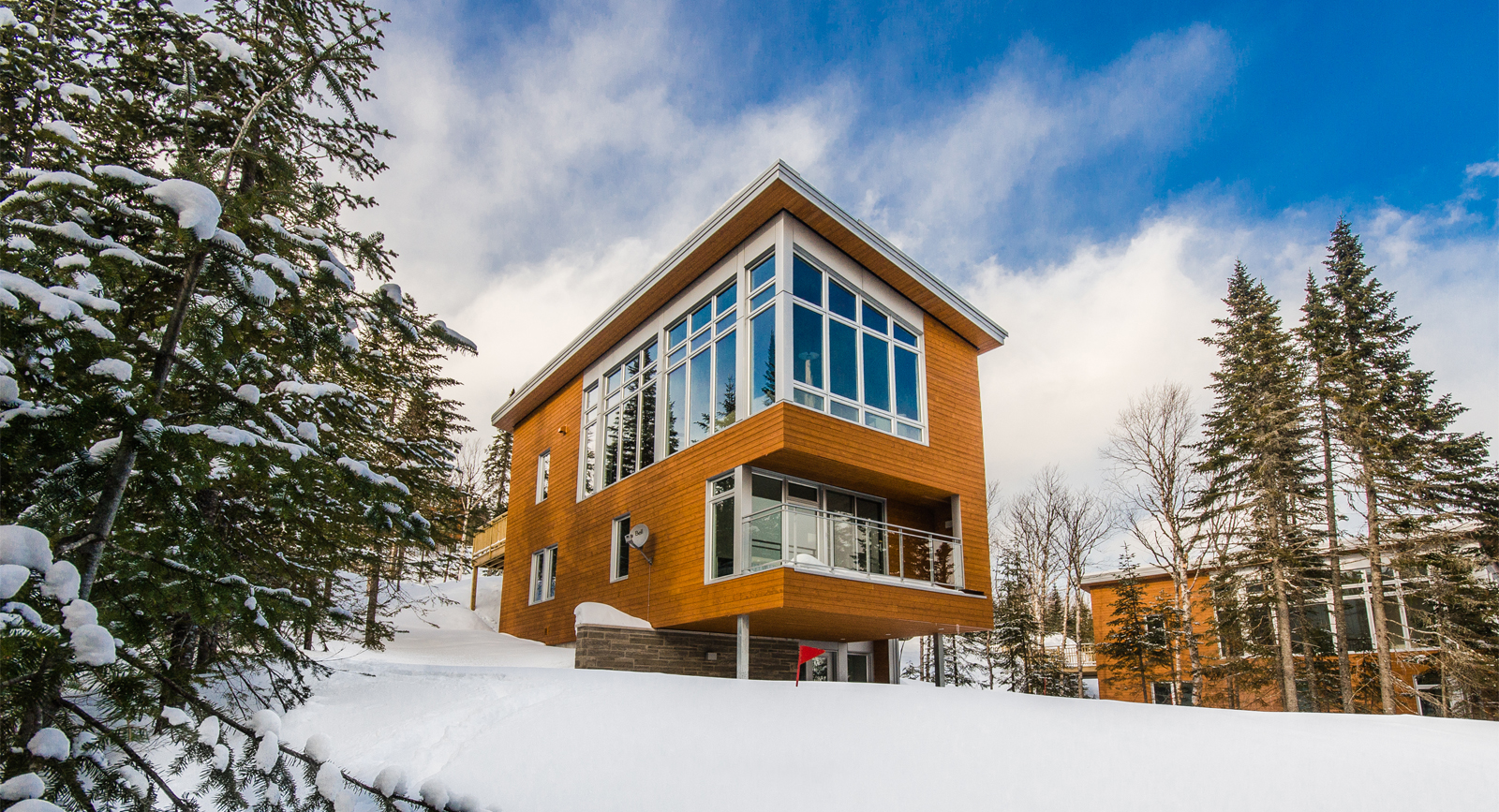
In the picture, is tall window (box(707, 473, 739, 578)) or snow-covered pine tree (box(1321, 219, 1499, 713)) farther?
snow-covered pine tree (box(1321, 219, 1499, 713))

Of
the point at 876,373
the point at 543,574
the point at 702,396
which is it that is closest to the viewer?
the point at 876,373

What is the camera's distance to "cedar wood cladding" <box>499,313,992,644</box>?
38.8 ft

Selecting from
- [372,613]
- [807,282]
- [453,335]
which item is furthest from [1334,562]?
[372,613]

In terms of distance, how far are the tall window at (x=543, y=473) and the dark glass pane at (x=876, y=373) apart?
974cm

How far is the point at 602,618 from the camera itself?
12.8 m

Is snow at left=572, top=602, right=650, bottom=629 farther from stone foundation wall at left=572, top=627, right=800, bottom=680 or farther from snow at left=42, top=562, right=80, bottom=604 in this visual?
snow at left=42, top=562, right=80, bottom=604

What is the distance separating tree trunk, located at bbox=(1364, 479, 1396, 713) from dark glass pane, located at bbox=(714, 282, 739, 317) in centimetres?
1817

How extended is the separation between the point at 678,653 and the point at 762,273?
22.9 ft

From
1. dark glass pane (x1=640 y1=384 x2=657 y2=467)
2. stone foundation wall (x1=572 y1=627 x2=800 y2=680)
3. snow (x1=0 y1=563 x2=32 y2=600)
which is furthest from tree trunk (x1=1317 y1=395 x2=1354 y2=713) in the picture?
snow (x1=0 y1=563 x2=32 y2=600)

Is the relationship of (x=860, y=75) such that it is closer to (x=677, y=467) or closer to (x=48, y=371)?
(x=677, y=467)

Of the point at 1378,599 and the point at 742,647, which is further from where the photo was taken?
the point at 1378,599

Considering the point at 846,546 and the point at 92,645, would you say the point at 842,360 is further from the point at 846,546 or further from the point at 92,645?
the point at 92,645

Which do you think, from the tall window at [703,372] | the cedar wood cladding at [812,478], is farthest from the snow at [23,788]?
the tall window at [703,372]

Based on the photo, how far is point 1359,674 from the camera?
21.7m
